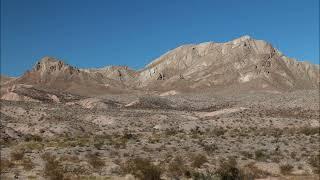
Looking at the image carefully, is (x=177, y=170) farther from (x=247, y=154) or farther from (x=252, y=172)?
(x=247, y=154)

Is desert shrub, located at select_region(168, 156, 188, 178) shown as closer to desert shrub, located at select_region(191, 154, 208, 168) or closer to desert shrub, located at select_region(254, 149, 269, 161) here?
desert shrub, located at select_region(191, 154, 208, 168)

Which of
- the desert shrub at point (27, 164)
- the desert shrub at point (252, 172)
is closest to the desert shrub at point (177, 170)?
the desert shrub at point (252, 172)

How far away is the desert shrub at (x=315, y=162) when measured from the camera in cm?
2615

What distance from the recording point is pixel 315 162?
28141 millimetres

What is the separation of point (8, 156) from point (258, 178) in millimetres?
13670

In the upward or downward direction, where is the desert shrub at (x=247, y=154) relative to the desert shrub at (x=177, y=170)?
upward

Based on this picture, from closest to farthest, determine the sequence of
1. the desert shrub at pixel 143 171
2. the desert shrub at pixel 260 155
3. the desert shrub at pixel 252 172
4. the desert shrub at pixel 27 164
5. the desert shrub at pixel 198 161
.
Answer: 1. the desert shrub at pixel 143 171
2. the desert shrub at pixel 252 172
3. the desert shrub at pixel 27 164
4. the desert shrub at pixel 198 161
5. the desert shrub at pixel 260 155

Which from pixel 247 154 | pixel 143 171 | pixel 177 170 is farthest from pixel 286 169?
pixel 143 171

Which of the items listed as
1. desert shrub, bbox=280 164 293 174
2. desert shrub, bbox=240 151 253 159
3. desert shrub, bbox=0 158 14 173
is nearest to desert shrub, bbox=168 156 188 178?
desert shrub, bbox=280 164 293 174

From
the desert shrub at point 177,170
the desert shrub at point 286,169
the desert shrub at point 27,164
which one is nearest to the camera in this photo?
the desert shrub at point 177,170

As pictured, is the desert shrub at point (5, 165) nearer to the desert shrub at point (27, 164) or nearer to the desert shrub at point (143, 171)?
the desert shrub at point (27, 164)

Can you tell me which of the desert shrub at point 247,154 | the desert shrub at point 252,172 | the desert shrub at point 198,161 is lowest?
the desert shrub at point 252,172

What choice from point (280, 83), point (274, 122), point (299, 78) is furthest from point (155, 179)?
point (299, 78)

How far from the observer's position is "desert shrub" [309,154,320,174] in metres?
26.2
